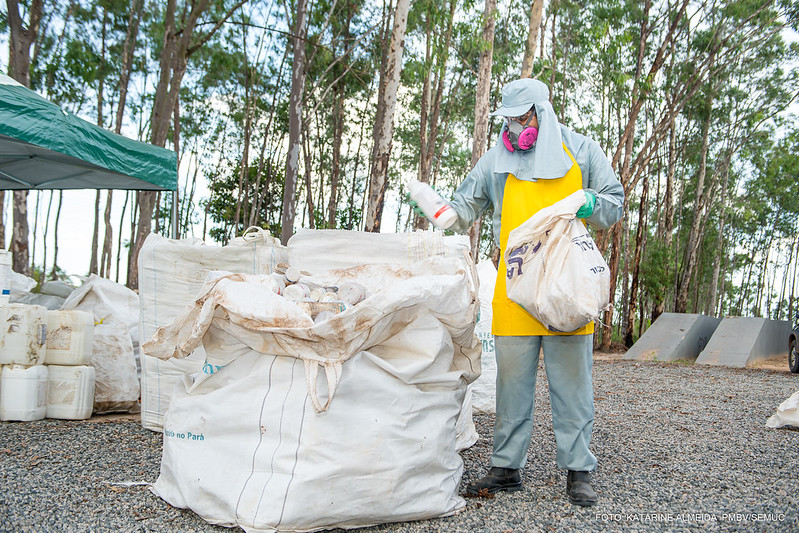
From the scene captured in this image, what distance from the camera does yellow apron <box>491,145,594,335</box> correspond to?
8.33 feet

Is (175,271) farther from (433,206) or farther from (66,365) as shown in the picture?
(433,206)

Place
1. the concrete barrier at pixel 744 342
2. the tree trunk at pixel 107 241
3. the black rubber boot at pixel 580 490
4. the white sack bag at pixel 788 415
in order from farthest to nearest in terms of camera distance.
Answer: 1. the tree trunk at pixel 107 241
2. the concrete barrier at pixel 744 342
3. the white sack bag at pixel 788 415
4. the black rubber boot at pixel 580 490

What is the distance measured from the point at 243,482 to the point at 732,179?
32648 millimetres

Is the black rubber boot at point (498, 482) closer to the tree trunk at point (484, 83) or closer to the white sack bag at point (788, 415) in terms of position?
the white sack bag at point (788, 415)

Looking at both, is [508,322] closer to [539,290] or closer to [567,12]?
[539,290]

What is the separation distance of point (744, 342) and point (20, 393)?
10.8 m

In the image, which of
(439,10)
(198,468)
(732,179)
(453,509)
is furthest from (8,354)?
(732,179)

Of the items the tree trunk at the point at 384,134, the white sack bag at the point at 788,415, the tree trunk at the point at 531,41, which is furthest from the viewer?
the tree trunk at the point at 531,41

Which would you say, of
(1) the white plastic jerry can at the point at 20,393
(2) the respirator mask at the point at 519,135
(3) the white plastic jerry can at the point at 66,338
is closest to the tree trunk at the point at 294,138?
(3) the white plastic jerry can at the point at 66,338

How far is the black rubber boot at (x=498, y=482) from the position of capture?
99.4 inches

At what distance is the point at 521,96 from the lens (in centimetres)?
266

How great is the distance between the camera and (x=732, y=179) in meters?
29.6

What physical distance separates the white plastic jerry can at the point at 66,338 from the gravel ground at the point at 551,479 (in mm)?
404

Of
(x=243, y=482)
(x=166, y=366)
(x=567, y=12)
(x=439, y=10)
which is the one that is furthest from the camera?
(x=567, y=12)
